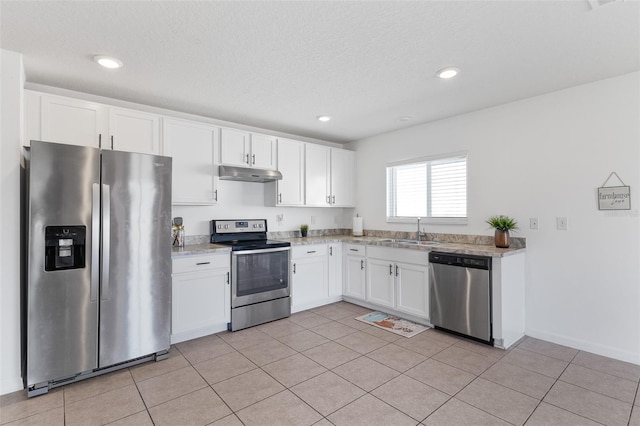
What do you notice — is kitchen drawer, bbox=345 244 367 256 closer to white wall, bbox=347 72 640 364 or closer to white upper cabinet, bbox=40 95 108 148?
white wall, bbox=347 72 640 364

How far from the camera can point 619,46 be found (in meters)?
2.27

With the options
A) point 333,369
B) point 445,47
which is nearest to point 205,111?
point 445,47

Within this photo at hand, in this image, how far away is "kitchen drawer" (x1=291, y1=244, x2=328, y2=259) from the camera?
3980 millimetres

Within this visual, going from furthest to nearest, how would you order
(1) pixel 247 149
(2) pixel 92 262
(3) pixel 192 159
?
(1) pixel 247 149, (3) pixel 192 159, (2) pixel 92 262

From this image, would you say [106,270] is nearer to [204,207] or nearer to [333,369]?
[204,207]

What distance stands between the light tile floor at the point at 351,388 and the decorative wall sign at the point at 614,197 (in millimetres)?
1303

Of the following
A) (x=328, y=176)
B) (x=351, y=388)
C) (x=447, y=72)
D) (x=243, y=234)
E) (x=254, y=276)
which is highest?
(x=447, y=72)

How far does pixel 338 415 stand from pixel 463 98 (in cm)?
306

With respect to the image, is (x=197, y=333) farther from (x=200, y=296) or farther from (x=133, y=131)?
(x=133, y=131)

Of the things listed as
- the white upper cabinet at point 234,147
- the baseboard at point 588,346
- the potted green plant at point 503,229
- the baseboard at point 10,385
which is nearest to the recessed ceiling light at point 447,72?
the potted green plant at point 503,229

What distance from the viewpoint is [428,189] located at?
4180 mm

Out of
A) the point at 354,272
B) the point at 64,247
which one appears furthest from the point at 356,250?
the point at 64,247

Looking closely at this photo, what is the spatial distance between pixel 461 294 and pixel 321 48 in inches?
102

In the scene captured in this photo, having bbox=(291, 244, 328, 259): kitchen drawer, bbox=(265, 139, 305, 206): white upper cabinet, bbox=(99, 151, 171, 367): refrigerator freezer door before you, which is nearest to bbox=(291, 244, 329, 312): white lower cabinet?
bbox=(291, 244, 328, 259): kitchen drawer
